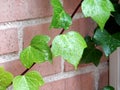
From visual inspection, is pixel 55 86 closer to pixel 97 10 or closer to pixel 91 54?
pixel 91 54

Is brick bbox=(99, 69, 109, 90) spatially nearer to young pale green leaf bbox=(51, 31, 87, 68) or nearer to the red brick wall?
the red brick wall

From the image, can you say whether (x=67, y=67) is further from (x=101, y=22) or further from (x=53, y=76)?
(x=101, y=22)

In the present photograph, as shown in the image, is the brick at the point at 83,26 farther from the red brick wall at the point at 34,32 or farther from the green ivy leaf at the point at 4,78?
the green ivy leaf at the point at 4,78

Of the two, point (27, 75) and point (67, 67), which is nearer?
point (27, 75)

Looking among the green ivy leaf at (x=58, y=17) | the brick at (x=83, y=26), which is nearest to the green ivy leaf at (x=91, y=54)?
the brick at (x=83, y=26)

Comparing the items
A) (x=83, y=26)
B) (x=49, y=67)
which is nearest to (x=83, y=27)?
(x=83, y=26)

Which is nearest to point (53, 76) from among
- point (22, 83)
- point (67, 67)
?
point (67, 67)
